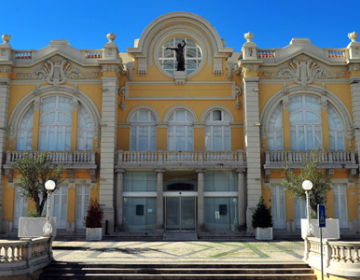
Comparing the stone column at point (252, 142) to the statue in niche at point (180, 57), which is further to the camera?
the statue in niche at point (180, 57)

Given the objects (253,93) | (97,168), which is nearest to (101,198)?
(97,168)

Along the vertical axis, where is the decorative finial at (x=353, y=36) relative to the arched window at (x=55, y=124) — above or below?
above

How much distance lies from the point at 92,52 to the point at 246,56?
32.4 feet

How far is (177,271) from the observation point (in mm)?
14430

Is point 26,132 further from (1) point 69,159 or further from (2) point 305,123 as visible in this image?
(2) point 305,123

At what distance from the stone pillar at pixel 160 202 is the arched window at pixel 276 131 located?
7.07 m

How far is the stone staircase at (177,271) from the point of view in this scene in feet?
46.4

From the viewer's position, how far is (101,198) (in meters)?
25.2

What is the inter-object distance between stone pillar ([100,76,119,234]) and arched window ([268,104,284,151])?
9.76 metres

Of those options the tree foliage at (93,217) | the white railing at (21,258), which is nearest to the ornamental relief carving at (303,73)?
the tree foliage at (93,217)

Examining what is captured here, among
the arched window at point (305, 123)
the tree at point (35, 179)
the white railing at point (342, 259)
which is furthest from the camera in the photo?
the arched window at point (305, 123)

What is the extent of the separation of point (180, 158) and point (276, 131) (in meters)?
6.35

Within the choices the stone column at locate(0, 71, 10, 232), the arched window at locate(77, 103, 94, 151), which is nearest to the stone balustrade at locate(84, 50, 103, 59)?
the arched window at locate(77, 103, 94, 151)

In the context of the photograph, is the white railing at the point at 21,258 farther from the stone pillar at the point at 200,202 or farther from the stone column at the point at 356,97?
the stone column at the point at 356,97
